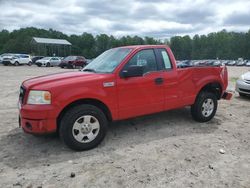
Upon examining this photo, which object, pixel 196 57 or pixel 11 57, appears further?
pixel 196 57

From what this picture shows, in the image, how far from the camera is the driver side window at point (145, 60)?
17.0 ft

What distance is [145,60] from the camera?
538 centimetres

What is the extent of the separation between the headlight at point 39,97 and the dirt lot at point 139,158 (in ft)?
2.99

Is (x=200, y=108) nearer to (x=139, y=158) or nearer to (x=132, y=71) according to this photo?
(x=132, y=71)

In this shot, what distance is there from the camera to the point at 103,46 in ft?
370

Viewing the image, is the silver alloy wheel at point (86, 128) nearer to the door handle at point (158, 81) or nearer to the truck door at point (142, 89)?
the truck door at point (142, 89)

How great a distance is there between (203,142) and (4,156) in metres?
3.53

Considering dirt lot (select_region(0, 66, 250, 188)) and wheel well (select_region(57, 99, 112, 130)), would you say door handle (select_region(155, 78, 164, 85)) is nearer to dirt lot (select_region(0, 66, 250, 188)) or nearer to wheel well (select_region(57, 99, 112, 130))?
dirt lot (select_region(0, 66, 250, 188))

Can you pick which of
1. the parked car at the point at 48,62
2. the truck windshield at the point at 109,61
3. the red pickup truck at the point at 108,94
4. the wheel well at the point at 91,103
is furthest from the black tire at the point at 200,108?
the parked car at the point at 48,62

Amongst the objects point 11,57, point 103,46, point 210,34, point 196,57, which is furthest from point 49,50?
point 210,34

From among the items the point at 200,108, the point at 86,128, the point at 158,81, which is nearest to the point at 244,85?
the point at 200,108

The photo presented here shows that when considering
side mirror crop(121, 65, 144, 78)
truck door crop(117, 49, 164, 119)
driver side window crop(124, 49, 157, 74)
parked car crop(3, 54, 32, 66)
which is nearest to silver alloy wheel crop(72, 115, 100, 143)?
truck door crop(117, 49, 164, 119)

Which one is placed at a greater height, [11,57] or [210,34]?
[210,34]

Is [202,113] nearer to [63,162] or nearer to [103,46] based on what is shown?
[63,162]
